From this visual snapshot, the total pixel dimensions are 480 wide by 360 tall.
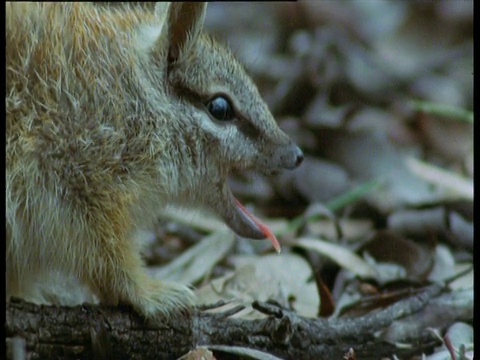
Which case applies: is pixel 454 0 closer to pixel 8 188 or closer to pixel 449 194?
pixel 449 194

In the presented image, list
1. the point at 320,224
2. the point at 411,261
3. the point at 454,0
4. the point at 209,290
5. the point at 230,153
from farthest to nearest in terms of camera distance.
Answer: the point at 454,0, the point at 320,224, the point at 411,261, the point at 209,290, the point at 230,153

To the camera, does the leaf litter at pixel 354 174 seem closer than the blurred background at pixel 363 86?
Yes

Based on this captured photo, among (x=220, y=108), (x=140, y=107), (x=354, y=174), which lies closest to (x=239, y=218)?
(x=220, y=108)

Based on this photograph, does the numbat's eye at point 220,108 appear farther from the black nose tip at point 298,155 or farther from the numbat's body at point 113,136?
the black nose tip at point 298,155

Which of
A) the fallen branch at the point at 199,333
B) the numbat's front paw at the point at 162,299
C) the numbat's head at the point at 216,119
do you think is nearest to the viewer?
the fallen branch at the point at 199,333

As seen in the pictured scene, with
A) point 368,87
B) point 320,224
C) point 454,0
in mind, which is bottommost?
point 320,224

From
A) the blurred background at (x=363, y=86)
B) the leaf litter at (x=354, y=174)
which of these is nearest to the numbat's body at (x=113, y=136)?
the leaf litter at (x=354, y=174)

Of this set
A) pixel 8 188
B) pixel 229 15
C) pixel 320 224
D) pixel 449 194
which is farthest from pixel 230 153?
pixel 229 15

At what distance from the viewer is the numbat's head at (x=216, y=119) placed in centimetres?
238

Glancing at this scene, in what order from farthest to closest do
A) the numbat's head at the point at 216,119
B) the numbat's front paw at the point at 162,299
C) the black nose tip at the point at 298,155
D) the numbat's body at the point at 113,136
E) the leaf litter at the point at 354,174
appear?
1. the leaf litter at the point at 354,174
2. the black nose tip at the point at 298,155
3. the numbat's head at the point at 216,119
4. the numbat's front paw at the point at 162,299
5. the numbat's body at the point at 113,136

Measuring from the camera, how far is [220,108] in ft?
7.97

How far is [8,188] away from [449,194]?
2.16 m

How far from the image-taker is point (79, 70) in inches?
88.7

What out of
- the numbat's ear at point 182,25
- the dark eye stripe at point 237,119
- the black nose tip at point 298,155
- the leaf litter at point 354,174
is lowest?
the leaf litter at point 354,174
